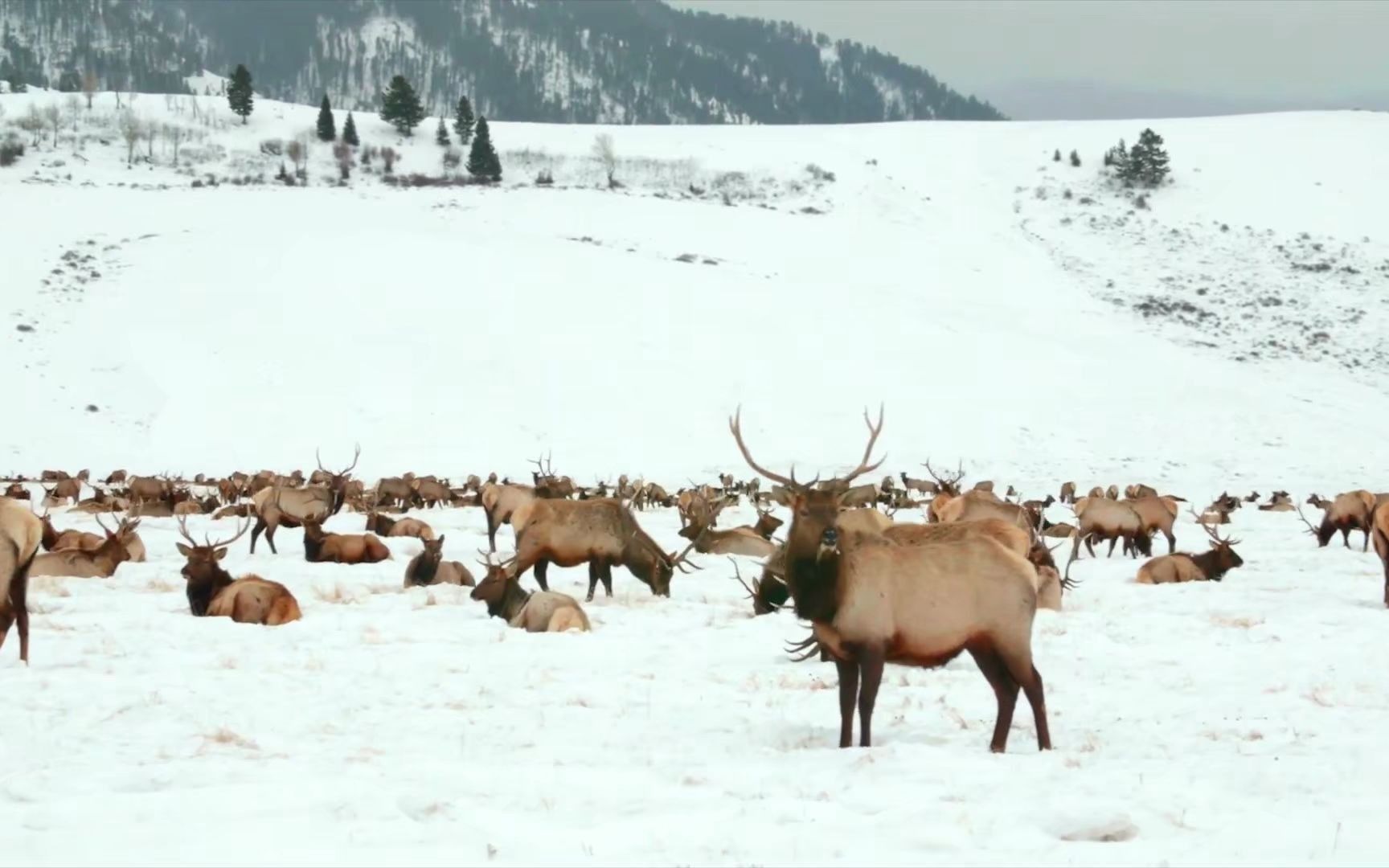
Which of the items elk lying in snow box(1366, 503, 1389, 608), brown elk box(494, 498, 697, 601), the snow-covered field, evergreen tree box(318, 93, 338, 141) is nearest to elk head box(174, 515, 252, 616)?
the snow-covered field

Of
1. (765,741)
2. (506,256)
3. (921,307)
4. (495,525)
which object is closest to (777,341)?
(921,307)

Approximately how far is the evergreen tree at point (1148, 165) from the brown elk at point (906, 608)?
8275cm

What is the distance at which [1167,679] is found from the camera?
8.73m

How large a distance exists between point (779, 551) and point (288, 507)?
1055cm

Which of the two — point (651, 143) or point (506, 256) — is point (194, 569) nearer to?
point (506, 256)

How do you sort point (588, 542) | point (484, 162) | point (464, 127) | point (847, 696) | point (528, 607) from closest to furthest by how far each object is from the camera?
point (847, 696) → point (528, 607) → point (588, 542) → point (484, 162) → point (464, 127)

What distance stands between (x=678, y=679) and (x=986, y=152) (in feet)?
305

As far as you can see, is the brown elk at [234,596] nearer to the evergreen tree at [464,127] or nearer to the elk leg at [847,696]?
the elk leg at [847,696]

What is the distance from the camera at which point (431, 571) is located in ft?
45.2

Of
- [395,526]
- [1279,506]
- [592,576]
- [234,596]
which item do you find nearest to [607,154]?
[1279,506]

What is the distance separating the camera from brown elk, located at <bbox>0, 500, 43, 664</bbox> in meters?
7.84

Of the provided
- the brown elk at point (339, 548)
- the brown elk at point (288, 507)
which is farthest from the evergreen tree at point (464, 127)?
the brown elk at point (339, 548)

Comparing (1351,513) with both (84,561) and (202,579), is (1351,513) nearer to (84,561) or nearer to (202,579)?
(202,579)

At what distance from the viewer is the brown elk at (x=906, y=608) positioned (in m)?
6.49
